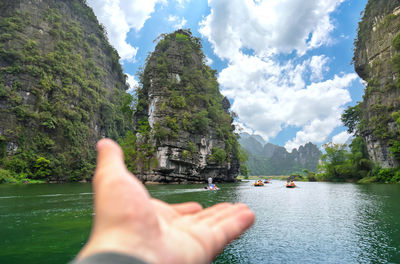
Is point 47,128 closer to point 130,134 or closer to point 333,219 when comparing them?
point 130,134

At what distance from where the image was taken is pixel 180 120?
36.9 metres

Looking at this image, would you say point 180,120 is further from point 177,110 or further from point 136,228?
point 136,228

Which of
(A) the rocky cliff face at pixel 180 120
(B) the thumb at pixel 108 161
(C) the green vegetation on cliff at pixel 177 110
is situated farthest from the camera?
(C) the green vegetation on cliff at pixel 177 110

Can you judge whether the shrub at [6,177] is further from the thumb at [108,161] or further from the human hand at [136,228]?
the human hand at [136,228]

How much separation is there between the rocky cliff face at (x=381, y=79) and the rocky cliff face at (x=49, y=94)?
144 ft

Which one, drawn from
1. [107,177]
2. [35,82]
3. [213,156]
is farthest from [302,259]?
[35,82]

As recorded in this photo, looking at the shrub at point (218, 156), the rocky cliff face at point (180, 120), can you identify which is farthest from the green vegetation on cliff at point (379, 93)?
the rocky cliff face at point (180, 120)

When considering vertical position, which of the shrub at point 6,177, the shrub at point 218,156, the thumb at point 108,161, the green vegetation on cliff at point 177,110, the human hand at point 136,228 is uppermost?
the green vegetation on cliff at point 177,110

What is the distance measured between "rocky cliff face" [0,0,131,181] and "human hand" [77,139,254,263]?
136ft

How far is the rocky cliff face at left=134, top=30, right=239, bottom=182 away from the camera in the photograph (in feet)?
114

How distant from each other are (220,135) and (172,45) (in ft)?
65.9

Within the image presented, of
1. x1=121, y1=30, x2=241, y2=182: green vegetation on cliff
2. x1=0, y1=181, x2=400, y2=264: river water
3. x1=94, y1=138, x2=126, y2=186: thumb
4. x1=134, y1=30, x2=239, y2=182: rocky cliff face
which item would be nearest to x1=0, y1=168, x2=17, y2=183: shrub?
x1=121, y1=30, x2=241, y2=182: green vegetation on cliff

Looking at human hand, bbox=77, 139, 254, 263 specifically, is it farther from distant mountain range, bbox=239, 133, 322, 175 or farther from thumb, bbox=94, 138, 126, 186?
distant mountain range, bbox=239, 133, 322, 175

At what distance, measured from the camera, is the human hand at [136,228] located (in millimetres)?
1091
